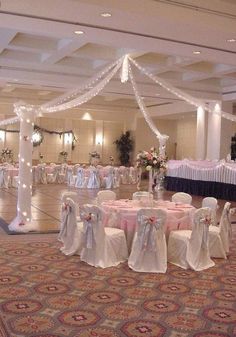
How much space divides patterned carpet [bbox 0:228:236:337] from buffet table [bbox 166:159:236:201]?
256 inches

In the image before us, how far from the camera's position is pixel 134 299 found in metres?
4.14

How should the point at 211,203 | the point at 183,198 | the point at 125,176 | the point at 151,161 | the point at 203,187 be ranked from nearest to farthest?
the point at 151,161
the point at 211,203
the point at 183,198
the point at 203,187
the point at 125,176

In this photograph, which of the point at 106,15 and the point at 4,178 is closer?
the point at 106,15

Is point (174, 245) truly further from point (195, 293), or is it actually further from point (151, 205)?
point (195, 293)

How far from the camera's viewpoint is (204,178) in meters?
12.9

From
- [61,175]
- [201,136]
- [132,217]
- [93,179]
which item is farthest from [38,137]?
[132,217]

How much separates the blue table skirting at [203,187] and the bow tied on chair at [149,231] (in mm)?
7093

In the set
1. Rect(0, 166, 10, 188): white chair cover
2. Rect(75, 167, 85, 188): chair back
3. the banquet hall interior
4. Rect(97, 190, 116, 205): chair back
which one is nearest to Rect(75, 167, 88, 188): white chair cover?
Rect(75, 167, 85, 188): chair back

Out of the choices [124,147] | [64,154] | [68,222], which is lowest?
[68,222]

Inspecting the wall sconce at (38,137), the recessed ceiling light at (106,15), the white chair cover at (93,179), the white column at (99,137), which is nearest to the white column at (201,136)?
the white chair cover at (93,179)

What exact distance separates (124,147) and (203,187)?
8476mm

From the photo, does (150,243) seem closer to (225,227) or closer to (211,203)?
(225,227)

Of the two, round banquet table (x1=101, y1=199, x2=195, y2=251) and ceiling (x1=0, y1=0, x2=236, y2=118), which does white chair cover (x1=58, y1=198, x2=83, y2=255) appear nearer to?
round banquet table (x1=101, y1=199, x2=195, y2=251)

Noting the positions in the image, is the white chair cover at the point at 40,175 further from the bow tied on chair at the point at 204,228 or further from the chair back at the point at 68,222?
the bow tied on chair at the point at 204,228
